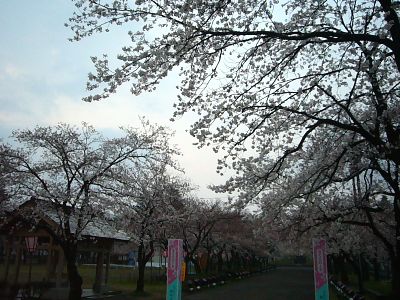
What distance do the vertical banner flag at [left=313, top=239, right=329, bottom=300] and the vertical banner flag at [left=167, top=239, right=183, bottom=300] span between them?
3230mm

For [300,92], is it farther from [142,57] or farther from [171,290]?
[171,290]

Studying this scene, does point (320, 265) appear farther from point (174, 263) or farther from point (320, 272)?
point (174, 263)

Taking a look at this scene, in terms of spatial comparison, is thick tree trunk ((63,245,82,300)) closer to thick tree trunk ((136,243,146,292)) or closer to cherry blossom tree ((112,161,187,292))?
cherry blossom tree ((112,161,187,292))

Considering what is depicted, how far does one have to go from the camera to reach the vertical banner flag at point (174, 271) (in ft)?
29.3

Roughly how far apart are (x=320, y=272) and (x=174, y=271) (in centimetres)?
346

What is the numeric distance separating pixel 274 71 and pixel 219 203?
2457 centimetres

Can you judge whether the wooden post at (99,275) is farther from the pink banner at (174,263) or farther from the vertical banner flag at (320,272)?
the vertical banner flag at (320,272)

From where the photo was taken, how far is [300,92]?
891 centimetres

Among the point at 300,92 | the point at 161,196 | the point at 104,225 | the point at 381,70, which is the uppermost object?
the point at 381,70

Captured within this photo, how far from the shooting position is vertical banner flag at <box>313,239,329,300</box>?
281 inches

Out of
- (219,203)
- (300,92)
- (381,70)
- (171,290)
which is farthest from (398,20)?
(219,203)

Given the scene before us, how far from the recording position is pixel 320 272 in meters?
7.23

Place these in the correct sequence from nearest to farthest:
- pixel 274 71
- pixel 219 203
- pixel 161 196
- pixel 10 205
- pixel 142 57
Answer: pixel 142 57, pixel 274 71, pixel 10 205, pixel 161 196, pixel 219 203

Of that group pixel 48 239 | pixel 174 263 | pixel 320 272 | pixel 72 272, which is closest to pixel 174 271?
pixel 174 263
